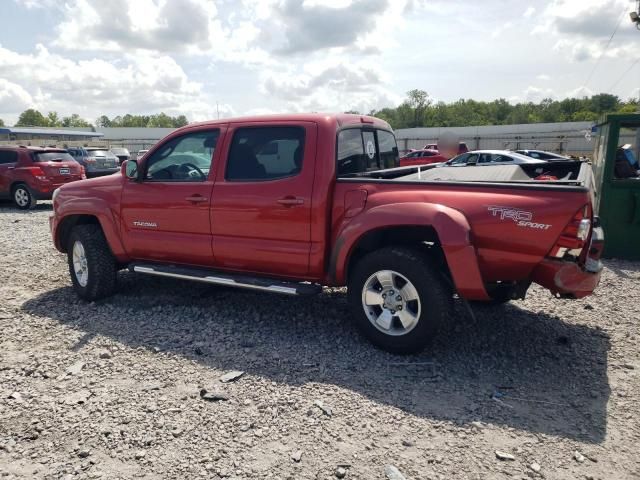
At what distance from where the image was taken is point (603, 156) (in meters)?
7.82

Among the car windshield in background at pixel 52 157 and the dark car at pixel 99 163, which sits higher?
the car windshield in background at pixel 52 157

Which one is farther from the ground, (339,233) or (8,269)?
(339,233)

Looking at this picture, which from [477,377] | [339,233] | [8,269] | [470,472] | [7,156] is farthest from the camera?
[7,156]

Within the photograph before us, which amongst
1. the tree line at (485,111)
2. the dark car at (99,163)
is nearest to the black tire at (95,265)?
the dark car at (99,163)

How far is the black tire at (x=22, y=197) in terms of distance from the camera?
13.8 meters

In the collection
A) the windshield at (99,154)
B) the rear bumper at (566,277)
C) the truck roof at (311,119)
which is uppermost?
the truck roof at (311,119)

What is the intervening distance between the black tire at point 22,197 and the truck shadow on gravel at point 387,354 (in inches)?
376

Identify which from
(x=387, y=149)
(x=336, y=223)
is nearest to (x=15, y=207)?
(x=387, y=149)

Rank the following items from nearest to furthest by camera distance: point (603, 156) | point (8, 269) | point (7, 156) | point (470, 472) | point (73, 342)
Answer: point (470, 472) → point (73, 342) → point (8, 269) → point (603, 156) → point (7, 156)

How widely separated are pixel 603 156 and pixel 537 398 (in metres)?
5.76

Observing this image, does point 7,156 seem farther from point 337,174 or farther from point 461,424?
point 461,424

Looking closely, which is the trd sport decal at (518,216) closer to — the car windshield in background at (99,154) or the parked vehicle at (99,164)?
the parked vehicle at (99,164)

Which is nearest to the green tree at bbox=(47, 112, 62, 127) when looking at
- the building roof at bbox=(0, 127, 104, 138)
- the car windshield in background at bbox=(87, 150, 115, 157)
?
the building roof at bbox=(0, 127, 104, 138)

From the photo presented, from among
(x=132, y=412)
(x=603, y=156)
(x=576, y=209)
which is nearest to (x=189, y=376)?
(x=132, y=412)
